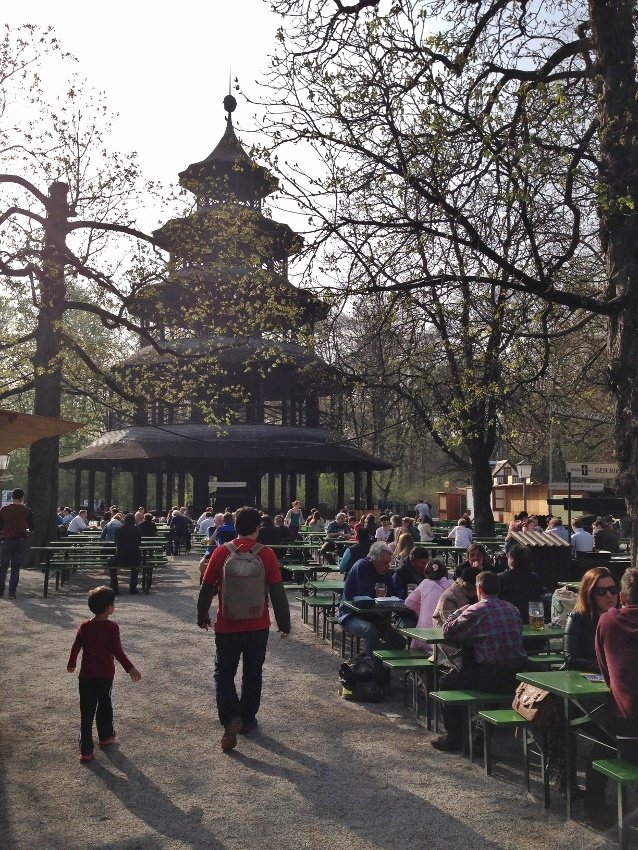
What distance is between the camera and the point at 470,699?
625 centimetres

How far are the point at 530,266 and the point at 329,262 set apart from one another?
14.8 ft

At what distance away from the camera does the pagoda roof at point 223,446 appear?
117 feet

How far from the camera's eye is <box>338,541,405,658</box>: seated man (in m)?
8.95

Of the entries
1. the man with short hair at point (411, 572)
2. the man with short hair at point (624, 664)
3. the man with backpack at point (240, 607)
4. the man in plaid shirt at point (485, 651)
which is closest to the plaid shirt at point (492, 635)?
the man in plaid shirt at point (485, 651)

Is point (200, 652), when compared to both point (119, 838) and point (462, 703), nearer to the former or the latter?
point (462, 703)

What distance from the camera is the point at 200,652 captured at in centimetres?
1055

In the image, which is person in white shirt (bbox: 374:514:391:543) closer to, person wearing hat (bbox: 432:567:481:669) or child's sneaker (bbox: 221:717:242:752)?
person wearing hat (bbox: 432:567:481:669)

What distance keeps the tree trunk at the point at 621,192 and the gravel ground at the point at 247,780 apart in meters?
3.62

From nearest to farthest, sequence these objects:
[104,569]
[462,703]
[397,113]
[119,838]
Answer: [119,838] → [462,703] → [397,113] → [104,569]

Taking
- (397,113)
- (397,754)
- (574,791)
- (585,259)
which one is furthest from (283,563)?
(574,791)

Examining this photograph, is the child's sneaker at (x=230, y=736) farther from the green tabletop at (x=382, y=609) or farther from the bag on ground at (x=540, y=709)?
the green tabletop at (x=382, y=609)

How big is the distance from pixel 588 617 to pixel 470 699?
100 cm

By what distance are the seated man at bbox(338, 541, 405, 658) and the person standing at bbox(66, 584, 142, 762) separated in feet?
9.71

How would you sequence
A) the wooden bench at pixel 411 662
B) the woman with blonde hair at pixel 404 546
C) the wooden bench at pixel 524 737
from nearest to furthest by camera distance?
the wooden bench at pixel 524 737 < the wooden bench at pixel 411 662 < the woman with blonde hair at pixel 404 546
